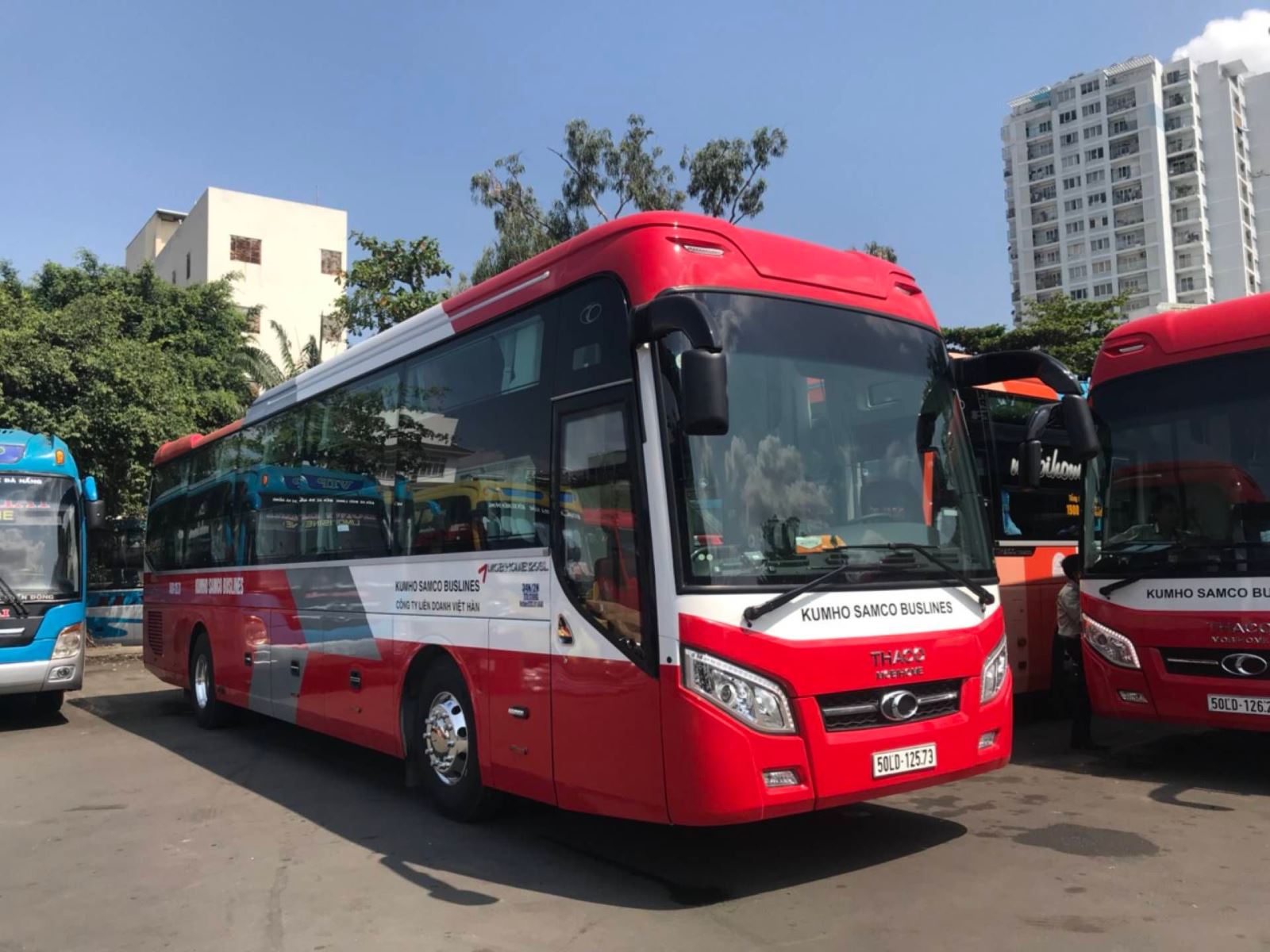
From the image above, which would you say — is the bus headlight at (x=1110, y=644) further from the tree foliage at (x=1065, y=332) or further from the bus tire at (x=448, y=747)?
the tree foliage at (x=1065, y=332)

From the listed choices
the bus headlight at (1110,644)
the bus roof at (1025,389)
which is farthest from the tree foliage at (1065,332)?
the bus headlight at (1110,644)

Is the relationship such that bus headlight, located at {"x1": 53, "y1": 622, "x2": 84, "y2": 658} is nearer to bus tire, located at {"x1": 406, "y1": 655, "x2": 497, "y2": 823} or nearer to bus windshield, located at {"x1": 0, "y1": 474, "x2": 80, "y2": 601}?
bus windshield, located at {"x1": 0, "y1": 474, "x2": 80, "y2": 601}

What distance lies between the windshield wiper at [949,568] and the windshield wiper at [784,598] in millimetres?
351

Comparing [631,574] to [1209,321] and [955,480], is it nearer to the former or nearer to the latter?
[955,480]

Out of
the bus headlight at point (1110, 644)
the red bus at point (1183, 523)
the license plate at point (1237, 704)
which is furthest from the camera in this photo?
the bus headlight at point (1110, 644)

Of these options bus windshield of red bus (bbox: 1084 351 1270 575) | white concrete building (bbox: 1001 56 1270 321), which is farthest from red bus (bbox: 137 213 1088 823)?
white concrete building (bbox: 1001 56 1270 321)

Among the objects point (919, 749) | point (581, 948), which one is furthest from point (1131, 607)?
point (581, 948)

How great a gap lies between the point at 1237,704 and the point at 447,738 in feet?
17.2

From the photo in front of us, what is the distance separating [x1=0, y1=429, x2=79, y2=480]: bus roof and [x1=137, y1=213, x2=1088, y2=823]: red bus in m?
6.42

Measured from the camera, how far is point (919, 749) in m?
5.05

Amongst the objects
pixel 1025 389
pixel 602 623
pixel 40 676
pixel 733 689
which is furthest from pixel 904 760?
pixel 40 676

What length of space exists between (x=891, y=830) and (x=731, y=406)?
2.78 metres

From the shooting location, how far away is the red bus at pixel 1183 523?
22.9 feet

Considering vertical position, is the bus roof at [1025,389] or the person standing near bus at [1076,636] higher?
the bus roof at [1025,389]
